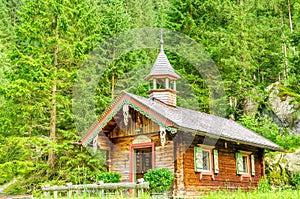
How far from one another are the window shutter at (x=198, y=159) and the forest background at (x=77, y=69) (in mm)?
5057

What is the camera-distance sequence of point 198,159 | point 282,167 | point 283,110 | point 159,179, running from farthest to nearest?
point 283,110, point 282,167, point 198,159, point 159,179

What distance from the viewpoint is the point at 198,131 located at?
45.0 feet

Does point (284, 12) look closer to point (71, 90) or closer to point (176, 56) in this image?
point (176, 56)

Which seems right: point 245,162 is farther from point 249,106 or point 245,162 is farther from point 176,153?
point 249,106

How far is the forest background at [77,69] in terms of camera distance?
20.7 meters

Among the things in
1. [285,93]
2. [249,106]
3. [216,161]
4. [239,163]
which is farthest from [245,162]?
[249,106]

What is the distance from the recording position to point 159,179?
13633mm

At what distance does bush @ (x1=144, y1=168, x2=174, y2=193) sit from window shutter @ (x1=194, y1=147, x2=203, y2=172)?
1371mm

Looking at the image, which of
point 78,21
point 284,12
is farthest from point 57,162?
point 284,12

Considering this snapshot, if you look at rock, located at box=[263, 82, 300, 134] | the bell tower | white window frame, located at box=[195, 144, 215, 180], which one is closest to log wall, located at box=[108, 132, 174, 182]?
white window frame, located at box=[195, 144, 215, 180]

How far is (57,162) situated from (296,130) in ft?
53.9

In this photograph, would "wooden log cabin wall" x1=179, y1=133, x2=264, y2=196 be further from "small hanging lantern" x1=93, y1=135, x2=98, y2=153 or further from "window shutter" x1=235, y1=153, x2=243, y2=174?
"small hanging lantern" x1=93, y1=135, x2=98, y2=153

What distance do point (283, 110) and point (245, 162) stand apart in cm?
1056

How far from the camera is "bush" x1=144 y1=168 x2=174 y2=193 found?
13539mm
